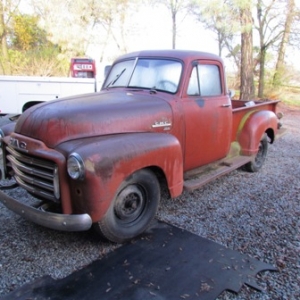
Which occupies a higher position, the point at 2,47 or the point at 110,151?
the point at 2,47

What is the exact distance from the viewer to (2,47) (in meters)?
17.8

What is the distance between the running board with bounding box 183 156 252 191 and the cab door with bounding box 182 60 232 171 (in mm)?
134

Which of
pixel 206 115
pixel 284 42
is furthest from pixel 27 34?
pixel 206 115

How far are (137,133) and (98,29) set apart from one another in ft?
61.8

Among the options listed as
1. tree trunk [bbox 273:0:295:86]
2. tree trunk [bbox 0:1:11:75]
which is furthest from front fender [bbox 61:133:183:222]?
tree trunk [bbox 0:1:11:75]

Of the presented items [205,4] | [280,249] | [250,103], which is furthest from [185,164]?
[205,4]

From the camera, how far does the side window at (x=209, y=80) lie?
4297 mm

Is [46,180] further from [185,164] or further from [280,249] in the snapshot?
[280,249]

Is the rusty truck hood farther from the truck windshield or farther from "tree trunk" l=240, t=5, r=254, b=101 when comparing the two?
"tree trunk" l=240, t=5, r=254, b=101

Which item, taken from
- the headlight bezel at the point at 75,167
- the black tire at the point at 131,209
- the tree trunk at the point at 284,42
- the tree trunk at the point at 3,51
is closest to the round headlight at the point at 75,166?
the headlight bezel at the point at 75,167

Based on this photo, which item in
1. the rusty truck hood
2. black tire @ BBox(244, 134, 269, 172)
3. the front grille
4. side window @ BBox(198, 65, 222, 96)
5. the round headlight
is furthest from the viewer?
black tire @ BBox(244, 134, 269, 172)

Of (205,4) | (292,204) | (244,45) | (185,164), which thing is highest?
(205,4)

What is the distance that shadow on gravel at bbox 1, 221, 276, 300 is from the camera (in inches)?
99.8

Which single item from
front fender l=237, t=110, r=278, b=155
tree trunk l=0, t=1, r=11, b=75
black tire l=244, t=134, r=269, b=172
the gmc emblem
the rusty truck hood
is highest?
tree trunk l=0, t=1, r=11, b=75
